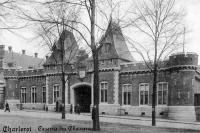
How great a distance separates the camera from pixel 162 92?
94.0 feet

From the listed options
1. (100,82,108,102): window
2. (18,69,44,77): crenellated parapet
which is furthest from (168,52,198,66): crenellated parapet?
(18,69,44,77): crenellated parapet

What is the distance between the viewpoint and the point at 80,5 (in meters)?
16.0

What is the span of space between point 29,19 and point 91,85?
19614 mm

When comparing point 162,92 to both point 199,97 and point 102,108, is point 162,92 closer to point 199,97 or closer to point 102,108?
point 199,97

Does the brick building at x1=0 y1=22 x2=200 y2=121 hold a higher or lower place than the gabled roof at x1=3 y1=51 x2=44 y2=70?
lower

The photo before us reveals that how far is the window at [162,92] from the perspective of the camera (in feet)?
93.3

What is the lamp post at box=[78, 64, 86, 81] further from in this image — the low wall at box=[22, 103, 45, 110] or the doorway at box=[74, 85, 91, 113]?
the low wall at box=[22, 103, 45, 110]

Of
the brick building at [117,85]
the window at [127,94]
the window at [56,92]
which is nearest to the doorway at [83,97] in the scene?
the brick building at [117,85]

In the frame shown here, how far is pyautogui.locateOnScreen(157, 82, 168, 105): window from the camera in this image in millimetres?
28438

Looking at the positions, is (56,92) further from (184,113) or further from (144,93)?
(184,113)

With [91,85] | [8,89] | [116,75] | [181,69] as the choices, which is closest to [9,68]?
[8,89]

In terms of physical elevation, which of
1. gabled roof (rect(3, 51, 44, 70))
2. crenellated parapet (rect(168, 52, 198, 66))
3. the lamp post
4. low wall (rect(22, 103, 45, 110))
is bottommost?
low wall (rect(22, 103, 45, 110))

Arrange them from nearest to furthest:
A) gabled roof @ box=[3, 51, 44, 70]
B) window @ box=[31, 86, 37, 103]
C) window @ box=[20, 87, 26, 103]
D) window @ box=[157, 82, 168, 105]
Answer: window @ box=[157, 82, 168, 105]
window @ box=[31, 86, 37, 103]
window @ box=[20, 87, 26, 103]
gabled roof @ box=[3, 51, 44, 70]

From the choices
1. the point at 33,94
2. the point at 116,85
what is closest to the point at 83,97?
the point at 116,85
